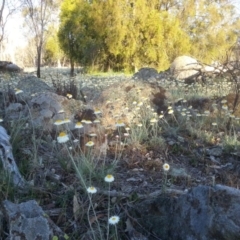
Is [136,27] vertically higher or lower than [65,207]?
higher

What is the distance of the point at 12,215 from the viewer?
190cm

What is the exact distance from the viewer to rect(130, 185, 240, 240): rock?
5.61 ft

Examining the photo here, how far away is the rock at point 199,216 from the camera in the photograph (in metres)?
1.71

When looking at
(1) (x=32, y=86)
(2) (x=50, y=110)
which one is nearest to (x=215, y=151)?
(2) (x=50, y=110)

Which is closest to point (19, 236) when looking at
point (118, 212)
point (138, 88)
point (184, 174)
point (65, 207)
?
point (65, 207)

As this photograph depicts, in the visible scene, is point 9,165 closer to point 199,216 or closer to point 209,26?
point 199,216

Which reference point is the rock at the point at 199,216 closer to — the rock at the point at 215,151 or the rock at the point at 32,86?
the rock at the point at 215,151

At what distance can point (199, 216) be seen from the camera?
1.79 m

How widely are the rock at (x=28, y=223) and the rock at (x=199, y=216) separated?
55cm

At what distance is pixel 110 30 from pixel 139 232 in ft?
71.1

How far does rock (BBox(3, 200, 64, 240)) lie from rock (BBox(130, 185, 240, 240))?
551 millimetres

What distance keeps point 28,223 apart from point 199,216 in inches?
33.4

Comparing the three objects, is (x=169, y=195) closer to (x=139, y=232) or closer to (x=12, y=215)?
(x=139, y=232)

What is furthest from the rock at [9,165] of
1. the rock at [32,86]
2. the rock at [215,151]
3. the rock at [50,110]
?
the rock at [32,86]
